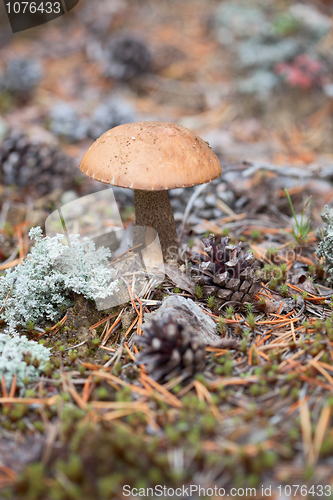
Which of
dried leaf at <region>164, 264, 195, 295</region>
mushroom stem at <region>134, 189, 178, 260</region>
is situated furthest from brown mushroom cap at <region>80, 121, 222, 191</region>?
dried leaf at <region>164, 264, 195, 295</region>

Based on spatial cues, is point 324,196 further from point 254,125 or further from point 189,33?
point 189,33

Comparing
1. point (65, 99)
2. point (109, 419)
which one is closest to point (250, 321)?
point (109, 419)

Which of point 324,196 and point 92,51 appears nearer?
point 324,196

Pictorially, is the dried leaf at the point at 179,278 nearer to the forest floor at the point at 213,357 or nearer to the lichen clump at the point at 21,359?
the forest floor at the point at 213,357

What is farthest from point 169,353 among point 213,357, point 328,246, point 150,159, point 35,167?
point 35,167

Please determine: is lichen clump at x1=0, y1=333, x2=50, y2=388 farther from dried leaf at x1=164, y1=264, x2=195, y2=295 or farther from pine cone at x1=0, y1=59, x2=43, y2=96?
pine cone at x1=0, y1=59, x2=43, y2=96

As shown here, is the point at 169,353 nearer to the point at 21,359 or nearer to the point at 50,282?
the point at 21,359

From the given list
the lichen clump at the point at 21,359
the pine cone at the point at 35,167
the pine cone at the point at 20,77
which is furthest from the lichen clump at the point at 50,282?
the pine cone at the point at 20,77
